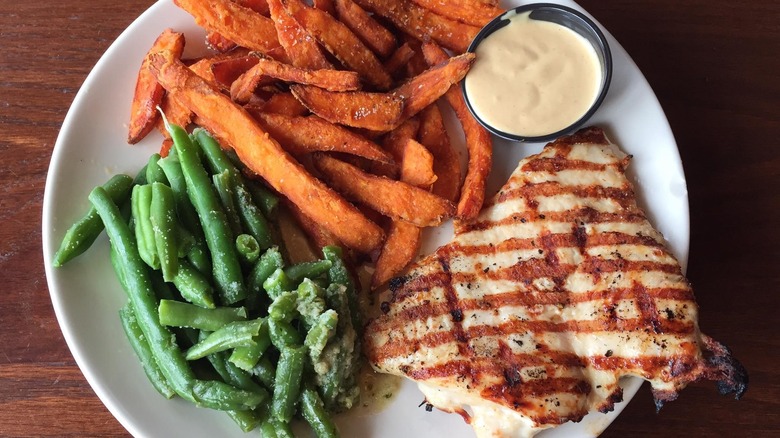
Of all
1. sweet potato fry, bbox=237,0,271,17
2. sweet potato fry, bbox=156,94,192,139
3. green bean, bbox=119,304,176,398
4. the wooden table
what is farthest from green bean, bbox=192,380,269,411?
sweet potato fry, bbox=237,0,271,17

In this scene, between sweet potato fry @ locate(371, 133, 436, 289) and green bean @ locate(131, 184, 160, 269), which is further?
sweet potato fry @ locate(371, 133, 436, 289)

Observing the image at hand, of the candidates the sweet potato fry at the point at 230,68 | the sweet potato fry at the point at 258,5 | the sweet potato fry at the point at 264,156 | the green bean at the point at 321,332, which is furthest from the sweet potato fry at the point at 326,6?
the green bean at the point at 321,332

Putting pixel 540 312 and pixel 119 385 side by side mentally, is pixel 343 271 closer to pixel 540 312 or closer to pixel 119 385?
pixel 540 312

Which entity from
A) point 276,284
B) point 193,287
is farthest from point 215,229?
point 276,284

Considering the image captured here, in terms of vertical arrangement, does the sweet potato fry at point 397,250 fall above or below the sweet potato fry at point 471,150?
below

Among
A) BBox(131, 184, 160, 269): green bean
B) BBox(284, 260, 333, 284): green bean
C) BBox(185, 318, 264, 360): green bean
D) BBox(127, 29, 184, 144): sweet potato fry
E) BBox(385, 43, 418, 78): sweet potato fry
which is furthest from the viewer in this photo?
BBox(385, 43, 418, 78): sweet potato fry

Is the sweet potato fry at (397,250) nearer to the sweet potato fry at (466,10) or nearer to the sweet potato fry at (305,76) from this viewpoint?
the sweet potato fry at (305,76)

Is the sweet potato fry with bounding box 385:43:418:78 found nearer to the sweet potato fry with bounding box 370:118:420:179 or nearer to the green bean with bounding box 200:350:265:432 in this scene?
the sweet potato fry with bounding box 370:118:420:179
